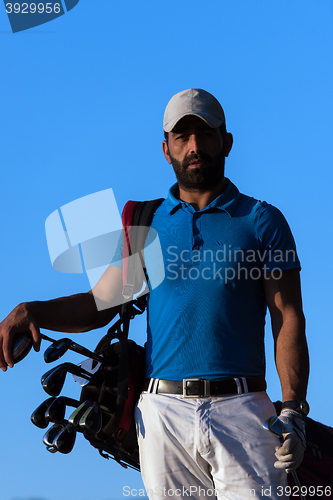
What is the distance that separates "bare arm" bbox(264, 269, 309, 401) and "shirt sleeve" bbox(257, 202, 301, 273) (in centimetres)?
6

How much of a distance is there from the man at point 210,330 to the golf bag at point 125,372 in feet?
0.36

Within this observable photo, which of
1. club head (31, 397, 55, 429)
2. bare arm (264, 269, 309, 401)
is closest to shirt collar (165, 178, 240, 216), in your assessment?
bare arm (264, 269, 309, 401)

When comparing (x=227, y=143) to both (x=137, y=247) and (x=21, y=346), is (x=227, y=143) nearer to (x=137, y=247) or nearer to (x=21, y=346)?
(x=137, y=247)

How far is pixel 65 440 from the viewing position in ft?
11.6

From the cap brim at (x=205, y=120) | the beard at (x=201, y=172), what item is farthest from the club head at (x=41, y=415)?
the cap brim at (x=205, y=120)

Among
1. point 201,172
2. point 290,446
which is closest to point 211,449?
point 290,446

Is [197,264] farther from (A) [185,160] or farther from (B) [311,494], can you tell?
(B) [311,494]

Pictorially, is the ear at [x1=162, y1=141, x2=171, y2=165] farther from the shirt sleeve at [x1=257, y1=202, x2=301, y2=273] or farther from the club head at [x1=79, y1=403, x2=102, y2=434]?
the club head at [x1=79, y1=403, x2=102, y2=434]

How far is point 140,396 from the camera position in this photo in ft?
12.4

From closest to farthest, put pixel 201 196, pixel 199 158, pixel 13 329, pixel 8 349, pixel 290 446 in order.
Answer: pixel 290 446 < pixel 8 349 < pixel 13 329 < pixel 199 158 < pixel 201 196

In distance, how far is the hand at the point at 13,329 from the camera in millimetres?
3385

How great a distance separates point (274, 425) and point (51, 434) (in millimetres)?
1283

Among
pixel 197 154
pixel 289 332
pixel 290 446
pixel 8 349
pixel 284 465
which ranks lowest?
pixel 284 465

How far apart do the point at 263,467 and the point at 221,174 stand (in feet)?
6.09
